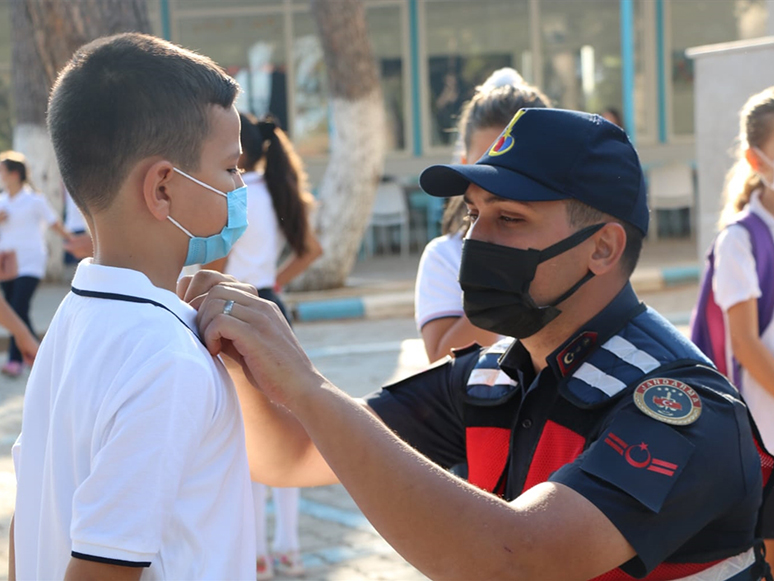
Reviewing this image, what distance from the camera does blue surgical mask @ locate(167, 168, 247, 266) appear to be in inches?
71.9

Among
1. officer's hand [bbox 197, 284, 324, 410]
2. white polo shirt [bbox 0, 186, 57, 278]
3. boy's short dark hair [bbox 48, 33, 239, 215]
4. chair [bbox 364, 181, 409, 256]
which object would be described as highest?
boy's short dark hair [bbox 48, 33, 239, 215]

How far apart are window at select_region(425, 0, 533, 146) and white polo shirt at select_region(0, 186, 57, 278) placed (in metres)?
9.64

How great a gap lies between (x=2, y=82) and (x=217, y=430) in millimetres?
18099

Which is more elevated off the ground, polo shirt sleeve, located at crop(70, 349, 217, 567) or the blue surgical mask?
the blue surgical mask

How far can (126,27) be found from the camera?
7793 millimetres

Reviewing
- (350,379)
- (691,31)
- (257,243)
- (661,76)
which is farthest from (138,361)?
(691,31)

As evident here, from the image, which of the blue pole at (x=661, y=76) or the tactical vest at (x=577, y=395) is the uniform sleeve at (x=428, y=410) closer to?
the tactical vest at (x=577, y=395)

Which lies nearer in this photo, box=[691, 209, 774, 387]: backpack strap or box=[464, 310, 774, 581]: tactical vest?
box=[464, 310, 774, 581]: tactical vest

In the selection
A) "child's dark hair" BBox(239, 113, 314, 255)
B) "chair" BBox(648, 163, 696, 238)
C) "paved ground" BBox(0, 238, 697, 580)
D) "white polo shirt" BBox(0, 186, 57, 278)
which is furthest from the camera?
"chair" BBox(648, 163, 696, 238)

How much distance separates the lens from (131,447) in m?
1.56

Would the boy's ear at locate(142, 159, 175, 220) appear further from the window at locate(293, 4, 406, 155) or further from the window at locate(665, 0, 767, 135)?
the window at locate(665, 0, 767, 135)

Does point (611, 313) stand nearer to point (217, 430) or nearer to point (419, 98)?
point (217, 430)

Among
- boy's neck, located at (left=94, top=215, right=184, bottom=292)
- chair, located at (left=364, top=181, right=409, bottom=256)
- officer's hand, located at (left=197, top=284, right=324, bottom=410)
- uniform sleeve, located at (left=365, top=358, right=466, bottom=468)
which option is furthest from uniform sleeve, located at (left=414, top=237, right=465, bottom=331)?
chair, located at (left=364, top=181, right=409, bottom=256)

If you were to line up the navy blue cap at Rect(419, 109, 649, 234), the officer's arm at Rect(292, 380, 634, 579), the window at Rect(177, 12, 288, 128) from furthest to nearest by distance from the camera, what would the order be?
1. the window at Rect(177, 12, 288, 128)
2. the navy blue cap at Rect(419, 109, 649, 234)
3. the officer's arm at Rect(292, 380, 634, 579)
